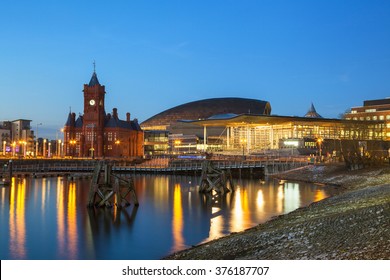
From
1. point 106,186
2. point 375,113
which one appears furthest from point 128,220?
point 375,113

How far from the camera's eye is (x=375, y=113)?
504 feet

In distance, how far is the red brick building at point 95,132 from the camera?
420 feet

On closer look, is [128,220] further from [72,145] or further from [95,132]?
[72,145]

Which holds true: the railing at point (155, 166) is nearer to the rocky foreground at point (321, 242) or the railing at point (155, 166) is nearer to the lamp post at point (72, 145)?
→ the lamp post at point (72, 145)

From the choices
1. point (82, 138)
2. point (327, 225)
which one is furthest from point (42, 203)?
point (82, 138)

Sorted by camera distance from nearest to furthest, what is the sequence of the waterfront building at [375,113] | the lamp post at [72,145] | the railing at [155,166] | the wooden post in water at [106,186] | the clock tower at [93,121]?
the wooden post in water at [106,186]
the railing at [155,166]
the clock tower at [93,121]
the lamp post at [72,145]
the waterfront building at [375,113]

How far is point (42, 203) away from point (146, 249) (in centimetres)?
2470

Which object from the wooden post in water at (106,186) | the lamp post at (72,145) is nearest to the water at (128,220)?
the wooden post in water at (106,186)

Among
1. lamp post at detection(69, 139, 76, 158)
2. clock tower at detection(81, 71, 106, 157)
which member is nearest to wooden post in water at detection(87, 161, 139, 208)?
clock tower at detection(81, 71, 106, 157)

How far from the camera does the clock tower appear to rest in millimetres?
127812

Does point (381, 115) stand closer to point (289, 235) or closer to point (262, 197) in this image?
point (262, 197)

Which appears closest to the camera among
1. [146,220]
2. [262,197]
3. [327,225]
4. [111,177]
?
[327,225]

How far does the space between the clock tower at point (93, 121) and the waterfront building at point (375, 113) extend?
266 ft

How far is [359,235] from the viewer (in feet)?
62.0
